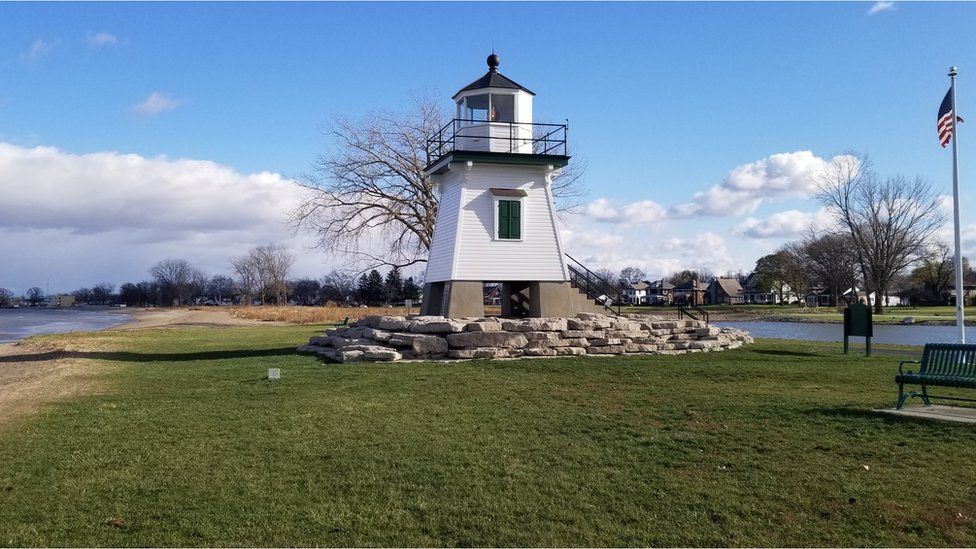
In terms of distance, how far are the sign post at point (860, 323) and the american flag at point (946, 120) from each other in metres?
5.04

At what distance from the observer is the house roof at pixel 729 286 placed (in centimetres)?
13100

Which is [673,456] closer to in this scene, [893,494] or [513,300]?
[893,494]

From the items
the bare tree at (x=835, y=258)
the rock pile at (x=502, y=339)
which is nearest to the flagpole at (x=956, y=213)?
the rock pile at (x=502, y=339)

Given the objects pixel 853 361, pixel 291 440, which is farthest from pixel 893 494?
pixel 853 361

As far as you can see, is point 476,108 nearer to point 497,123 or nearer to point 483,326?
point 497,123

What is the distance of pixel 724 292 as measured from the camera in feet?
430

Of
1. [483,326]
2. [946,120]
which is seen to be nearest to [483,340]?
[483,326]

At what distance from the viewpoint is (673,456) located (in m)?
7.68

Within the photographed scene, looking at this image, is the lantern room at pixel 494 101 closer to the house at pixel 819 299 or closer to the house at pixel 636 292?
the house at pixel 819 299

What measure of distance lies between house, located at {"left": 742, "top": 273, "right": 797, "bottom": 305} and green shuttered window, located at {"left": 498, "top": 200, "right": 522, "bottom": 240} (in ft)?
329

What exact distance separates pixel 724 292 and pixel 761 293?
276 inches

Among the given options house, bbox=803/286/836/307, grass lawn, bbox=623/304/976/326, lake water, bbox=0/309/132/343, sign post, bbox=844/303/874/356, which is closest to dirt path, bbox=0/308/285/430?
sign post, bbox=844/303/874/356

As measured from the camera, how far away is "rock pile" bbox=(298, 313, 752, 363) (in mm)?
17359

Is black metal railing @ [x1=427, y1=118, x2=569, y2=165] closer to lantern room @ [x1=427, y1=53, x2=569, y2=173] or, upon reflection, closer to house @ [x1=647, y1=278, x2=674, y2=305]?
lantern room @ [x1=427, y1=53, x2=569, y2=173]
